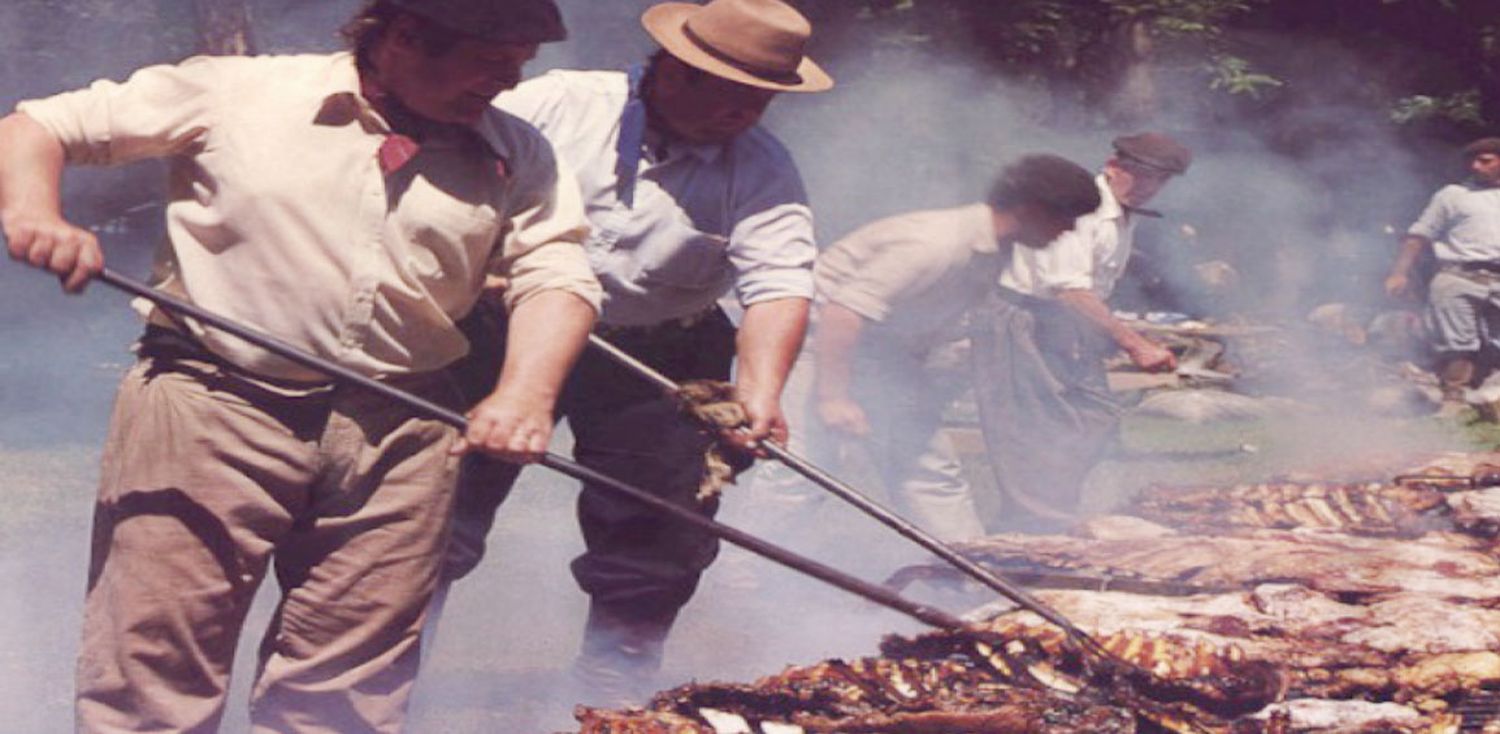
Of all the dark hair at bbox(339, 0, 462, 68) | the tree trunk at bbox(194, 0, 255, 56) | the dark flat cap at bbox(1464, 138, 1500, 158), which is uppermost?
the dark hair at bbox(339, 0, 462, 68)

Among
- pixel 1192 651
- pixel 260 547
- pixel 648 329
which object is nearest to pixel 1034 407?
pixel 648 329

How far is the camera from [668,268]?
4789 mm

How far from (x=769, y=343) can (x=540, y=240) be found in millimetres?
943

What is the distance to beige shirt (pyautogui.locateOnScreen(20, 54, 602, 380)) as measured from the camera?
3418 millimetres

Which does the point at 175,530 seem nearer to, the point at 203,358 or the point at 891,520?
the point at 203,358

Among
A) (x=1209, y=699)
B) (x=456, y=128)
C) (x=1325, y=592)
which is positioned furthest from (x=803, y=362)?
(x=456, y=128)

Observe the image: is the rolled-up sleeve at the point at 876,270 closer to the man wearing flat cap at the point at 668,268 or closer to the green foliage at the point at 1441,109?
the man wearing flat cap at the point at 668,268

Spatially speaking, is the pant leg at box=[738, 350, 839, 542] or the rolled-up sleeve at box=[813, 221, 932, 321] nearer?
the rolled-up sleeve at box=[813, 221, 932, 321]

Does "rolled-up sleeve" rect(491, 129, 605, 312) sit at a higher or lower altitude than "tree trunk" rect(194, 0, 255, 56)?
higher

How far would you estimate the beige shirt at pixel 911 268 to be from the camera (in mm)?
7242

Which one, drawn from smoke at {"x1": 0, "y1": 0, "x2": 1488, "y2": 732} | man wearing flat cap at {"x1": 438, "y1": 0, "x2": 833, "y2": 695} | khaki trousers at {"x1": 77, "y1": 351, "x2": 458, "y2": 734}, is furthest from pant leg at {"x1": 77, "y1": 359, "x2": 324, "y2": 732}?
smoke at {"x1": 0, "y1": 0, "x2": 1488, "y2": 732}

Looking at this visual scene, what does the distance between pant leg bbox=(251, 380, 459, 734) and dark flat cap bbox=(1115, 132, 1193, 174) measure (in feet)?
18.3

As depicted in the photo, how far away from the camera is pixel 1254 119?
15.1 m

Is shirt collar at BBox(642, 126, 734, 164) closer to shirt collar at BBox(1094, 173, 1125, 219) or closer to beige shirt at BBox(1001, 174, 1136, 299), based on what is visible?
beige shirt at BBox(1001, 174, 1136, 299)
